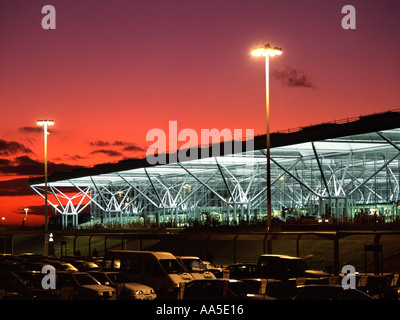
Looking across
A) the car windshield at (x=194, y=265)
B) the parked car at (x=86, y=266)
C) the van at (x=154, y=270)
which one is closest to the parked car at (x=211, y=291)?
the van at (x=154, y=270)

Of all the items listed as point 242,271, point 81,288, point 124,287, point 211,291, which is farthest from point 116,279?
point 211,291

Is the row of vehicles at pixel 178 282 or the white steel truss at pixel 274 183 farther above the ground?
the white steel truss at pixel 274 183

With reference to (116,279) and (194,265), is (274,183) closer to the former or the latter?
(194,265)

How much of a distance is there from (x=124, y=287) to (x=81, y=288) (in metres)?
1.80

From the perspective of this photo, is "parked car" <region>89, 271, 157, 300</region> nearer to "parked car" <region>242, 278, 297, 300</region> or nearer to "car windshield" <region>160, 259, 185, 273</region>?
"car windshield" <region>160, 259, 185, 273</region>

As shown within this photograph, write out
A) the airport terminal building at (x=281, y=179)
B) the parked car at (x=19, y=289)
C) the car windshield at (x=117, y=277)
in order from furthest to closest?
the airport terminal building at (x=281, y=179), the car windshield at (x=117, y=277), the parked car at (x=19, y=289)

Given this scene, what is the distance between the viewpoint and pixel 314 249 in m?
49.2

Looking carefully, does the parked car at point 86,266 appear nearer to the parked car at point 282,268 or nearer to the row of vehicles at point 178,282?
the row of vehicles at point 178,282

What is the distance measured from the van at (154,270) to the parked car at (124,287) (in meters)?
0.64

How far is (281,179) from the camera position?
305ft

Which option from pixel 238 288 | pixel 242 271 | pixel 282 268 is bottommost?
pixel 242 271

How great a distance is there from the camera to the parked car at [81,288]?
804 inches
